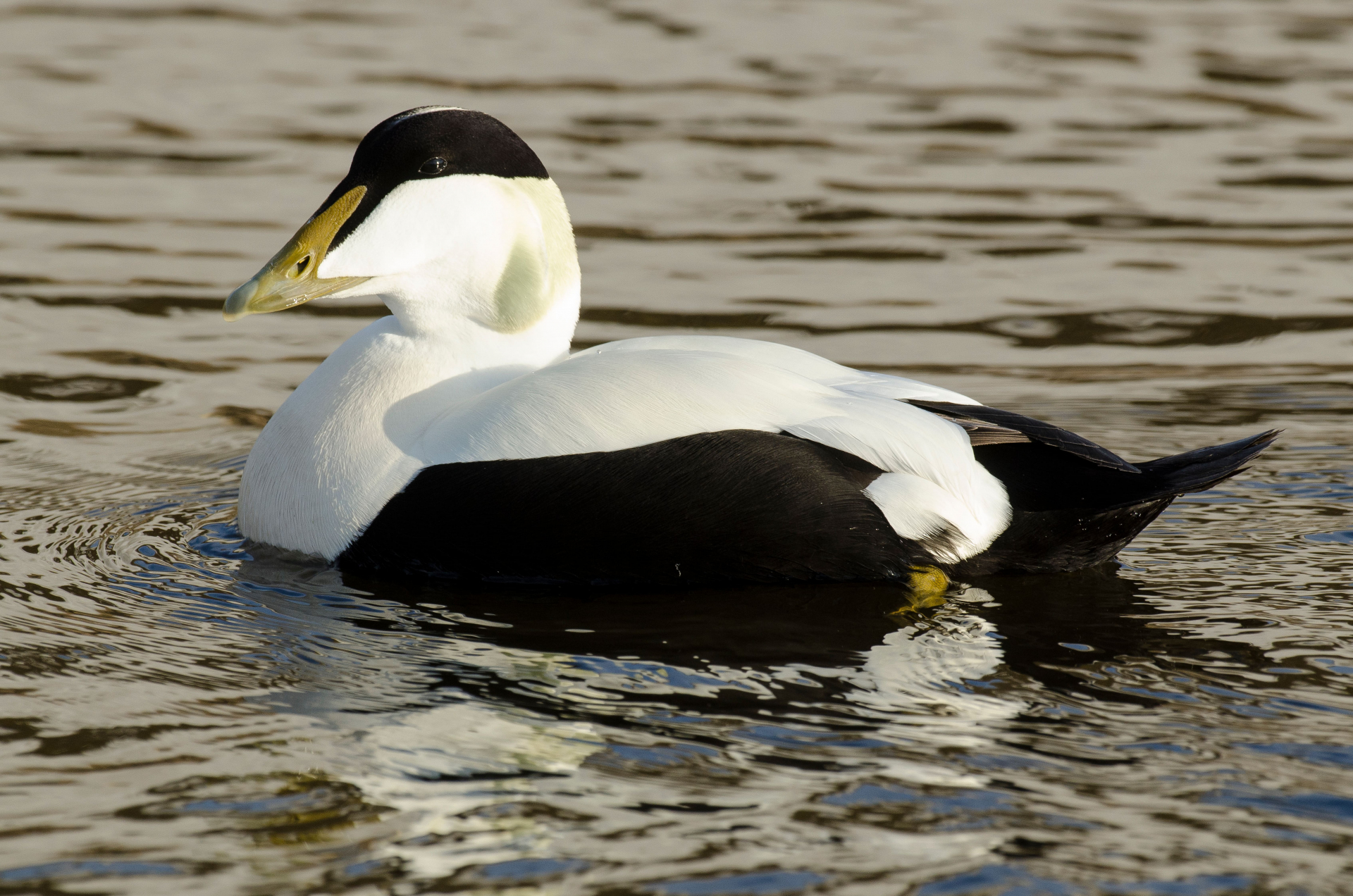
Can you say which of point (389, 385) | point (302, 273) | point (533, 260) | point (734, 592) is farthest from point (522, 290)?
point (734, 592)

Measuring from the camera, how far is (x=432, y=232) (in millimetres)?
4445

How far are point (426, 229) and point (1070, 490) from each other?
172cm

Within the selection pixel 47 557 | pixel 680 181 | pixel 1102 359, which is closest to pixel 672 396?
pixel 47 557

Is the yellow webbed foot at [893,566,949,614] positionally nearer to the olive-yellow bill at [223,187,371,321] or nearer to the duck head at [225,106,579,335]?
the duck head at [225,106,579,335]

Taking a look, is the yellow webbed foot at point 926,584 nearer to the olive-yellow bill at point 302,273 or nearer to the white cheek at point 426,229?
the white cheek at point 426,229

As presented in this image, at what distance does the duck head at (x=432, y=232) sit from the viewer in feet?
14.4

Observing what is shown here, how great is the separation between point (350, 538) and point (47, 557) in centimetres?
85

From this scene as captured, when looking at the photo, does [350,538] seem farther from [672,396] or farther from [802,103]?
[802,103]

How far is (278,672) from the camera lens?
12.3ft

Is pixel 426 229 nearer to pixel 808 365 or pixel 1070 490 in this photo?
pixel 808 365

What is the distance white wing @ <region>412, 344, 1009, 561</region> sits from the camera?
408 cm

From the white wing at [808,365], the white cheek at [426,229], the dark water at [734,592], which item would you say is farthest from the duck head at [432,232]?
the dark water at [734,592]

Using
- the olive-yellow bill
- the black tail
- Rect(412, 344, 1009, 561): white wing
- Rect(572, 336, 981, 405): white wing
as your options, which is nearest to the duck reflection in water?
the black tail

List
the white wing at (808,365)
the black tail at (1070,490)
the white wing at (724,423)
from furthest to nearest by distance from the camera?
the white wing at (808,365), the black tail at (1070,490), the white wing at (724,423)
